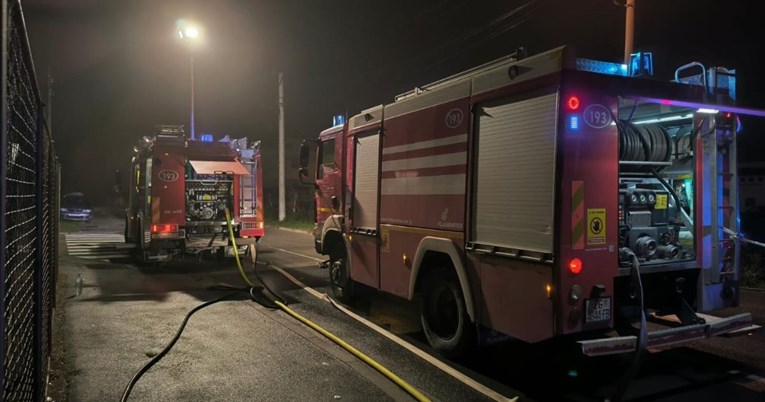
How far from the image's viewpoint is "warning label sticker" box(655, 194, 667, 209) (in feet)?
18.8

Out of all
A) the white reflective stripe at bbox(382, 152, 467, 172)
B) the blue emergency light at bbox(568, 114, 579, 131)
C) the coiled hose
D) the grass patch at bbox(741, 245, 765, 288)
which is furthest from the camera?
the grass patch at bbox(741, 245, 765, 288)

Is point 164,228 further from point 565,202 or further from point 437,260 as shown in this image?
point 565,202

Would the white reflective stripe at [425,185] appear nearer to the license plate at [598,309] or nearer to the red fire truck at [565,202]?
the red fire truck at [565,202]

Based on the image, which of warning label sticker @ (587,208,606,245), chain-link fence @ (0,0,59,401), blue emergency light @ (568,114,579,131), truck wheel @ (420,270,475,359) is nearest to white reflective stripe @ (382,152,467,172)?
truck wheel @ (420,270,475,359)

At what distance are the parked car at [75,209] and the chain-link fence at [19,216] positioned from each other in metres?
28.4

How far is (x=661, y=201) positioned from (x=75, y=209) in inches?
1187

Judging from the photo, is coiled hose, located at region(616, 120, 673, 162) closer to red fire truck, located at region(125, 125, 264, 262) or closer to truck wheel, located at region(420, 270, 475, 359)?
truck wheel, located at region(420, 270, 475, 359)

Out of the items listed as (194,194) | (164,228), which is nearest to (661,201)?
(164,228)

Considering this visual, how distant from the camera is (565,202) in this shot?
454 centimetres

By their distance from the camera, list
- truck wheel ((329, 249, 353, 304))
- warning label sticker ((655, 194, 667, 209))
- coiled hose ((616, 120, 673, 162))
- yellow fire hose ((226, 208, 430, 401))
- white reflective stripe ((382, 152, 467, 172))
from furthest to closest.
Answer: truck wheel ((329, 249, 353, 304)), white reflective stripe ((382, 152, 467, 172)), warning label sticker ((655, 194, 667, 209)), coiled hose ((616, 120, 673, 162)), yellow fire hose ((226, 208, 430, 401))

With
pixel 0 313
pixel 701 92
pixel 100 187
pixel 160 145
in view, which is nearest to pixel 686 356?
pixel 701 92

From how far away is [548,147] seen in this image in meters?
4.65

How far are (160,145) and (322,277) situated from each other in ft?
16.6

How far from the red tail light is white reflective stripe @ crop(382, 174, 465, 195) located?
732 cm
